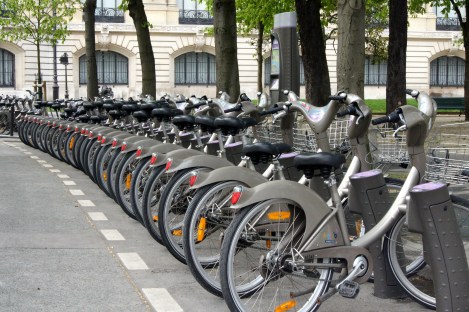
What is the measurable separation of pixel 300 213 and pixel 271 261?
30cm

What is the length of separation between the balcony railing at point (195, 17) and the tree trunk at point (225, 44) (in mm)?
41807

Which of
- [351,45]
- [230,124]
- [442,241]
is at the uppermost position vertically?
[351,45]

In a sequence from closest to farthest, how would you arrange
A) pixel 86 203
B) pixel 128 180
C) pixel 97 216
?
1. pixel 128 180
2. pixel 97 216
3. pixel 86 203

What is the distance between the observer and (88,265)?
7.45m

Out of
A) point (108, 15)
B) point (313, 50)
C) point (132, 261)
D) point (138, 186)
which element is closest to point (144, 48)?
point (313, 50)

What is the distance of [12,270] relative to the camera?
7.17m

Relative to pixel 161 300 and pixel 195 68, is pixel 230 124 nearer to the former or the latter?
pixel 161 300

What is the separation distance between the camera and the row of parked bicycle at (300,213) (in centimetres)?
530

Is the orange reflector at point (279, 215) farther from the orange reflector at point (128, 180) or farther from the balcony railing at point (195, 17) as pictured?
the balcony railing at point (195, 17)

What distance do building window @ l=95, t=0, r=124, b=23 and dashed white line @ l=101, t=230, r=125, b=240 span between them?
157ft

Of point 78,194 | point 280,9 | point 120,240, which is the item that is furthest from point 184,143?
point 280,9

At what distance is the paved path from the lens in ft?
20.4

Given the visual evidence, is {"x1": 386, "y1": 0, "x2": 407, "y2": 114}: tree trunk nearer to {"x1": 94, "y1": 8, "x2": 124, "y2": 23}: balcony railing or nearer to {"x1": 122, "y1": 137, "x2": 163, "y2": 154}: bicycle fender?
{"x1": 122, "y1": 137, "x2": 163, "y2": 154}: bicycle fender

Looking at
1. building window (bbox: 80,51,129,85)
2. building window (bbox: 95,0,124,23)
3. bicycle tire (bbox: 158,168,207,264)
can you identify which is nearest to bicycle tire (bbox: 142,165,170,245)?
bicycle tire (bbox: 158,168,207,264)
